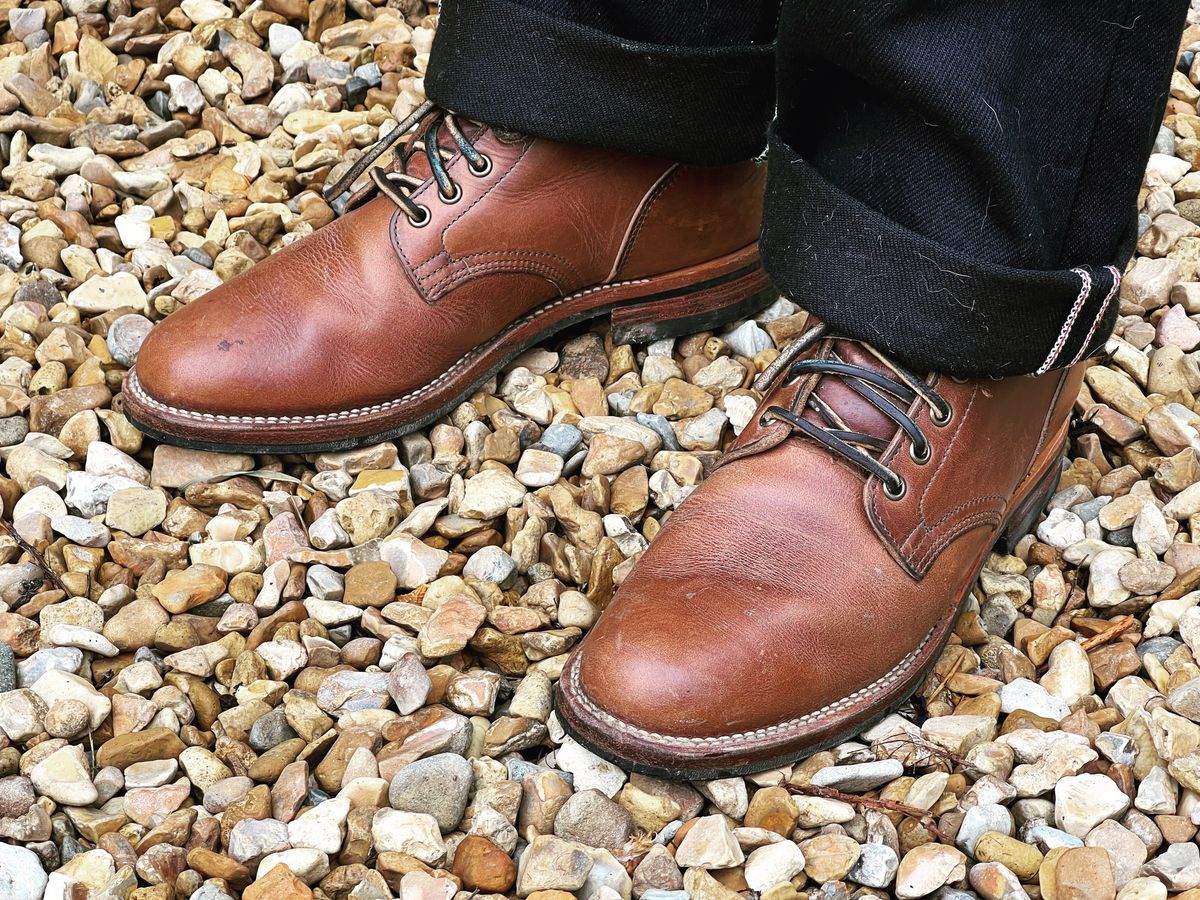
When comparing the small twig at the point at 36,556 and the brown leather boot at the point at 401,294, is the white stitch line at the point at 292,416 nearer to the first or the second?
the brown leather boot at the point at 401,294

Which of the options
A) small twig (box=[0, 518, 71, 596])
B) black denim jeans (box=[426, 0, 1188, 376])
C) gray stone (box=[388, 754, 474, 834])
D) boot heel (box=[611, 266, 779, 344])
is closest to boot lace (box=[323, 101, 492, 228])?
boot heel (box=[611, 266, 779, 344])

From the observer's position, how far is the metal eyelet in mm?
1603

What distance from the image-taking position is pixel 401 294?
1.61m

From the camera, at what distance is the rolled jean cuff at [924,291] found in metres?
1.24

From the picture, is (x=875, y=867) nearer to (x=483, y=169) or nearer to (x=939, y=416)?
(x=939, y=416)

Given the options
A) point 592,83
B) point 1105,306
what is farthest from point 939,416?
point 592,83

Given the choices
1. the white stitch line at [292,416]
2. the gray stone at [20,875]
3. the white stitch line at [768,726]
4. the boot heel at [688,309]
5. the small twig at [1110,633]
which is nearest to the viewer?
the gray stone at [20,875]

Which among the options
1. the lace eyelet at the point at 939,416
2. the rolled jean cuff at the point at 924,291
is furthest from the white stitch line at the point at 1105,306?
the lace eyelet at the point at 939,416

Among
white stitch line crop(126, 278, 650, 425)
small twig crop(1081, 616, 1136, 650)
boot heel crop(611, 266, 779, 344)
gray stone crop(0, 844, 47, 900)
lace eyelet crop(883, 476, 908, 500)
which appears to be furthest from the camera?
boot heel crop(611, 266, 779, 344)

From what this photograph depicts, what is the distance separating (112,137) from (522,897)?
1.53m

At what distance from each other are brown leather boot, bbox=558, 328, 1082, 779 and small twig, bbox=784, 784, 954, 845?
4 cm

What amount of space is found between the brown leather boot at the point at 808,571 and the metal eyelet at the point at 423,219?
1.54 feet

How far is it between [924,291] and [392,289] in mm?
664

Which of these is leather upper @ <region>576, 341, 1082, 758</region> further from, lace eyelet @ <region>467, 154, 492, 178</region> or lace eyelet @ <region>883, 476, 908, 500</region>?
lace eyelet @ <region>467, 154, 492, 178</region>
